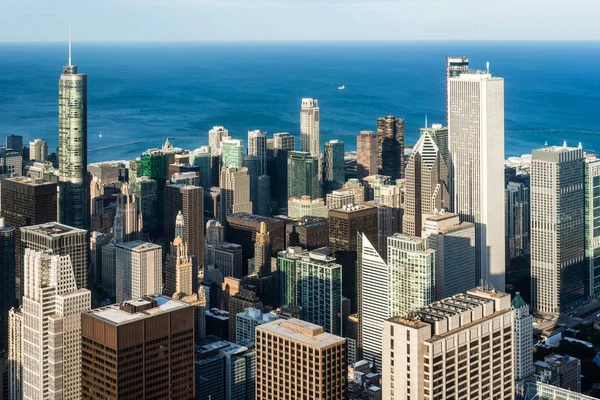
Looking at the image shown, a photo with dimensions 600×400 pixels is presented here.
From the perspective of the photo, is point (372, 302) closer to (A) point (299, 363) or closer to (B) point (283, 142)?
(A) point (299, 363)

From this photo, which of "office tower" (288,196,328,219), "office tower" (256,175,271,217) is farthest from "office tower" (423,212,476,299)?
"office tower" (256,175,271,217)

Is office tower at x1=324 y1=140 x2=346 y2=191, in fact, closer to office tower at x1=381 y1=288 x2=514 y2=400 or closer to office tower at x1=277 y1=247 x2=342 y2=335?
office tower at x1=277 y1=247 x2=342 y2=335

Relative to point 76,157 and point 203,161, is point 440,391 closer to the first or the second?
point 76,157

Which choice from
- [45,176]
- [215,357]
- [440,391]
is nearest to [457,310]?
[440,391]

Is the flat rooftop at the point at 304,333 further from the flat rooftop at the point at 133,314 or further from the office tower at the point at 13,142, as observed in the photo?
the office tower at the point at 13,142

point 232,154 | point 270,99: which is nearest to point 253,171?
point 232,154
